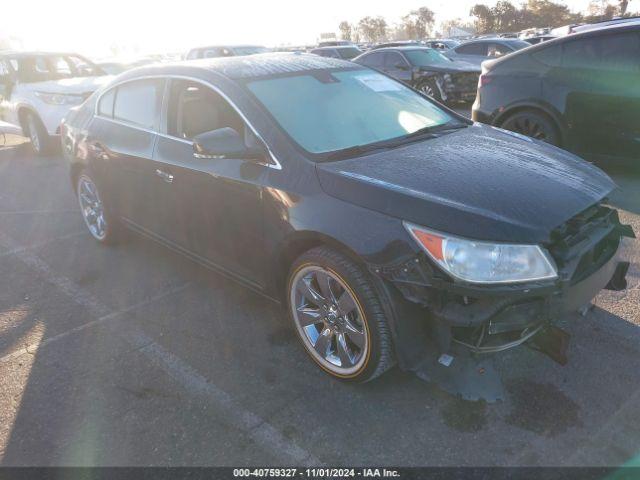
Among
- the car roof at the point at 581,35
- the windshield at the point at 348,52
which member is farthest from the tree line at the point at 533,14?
the car roof at the point at 581,35

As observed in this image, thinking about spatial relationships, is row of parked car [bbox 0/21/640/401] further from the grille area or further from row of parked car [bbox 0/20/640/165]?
row of parked car [bbox 0/20/640/165]

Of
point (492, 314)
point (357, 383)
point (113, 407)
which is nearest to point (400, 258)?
point (492, 314)

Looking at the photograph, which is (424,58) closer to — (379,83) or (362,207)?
(379,83)

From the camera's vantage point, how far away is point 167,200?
363cm

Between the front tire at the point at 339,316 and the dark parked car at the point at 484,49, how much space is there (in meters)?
12.9

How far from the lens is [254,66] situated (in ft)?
11.3

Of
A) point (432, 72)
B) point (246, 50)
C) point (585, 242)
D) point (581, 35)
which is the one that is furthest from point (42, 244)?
point (246, 50)

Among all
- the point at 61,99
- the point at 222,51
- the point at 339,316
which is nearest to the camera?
the point at 339,316

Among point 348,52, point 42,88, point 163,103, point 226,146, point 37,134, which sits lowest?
point 37,134

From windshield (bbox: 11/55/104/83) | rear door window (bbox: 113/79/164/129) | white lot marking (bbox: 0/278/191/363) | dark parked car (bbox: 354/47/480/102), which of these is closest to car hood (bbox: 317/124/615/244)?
rear door window (bbox: 113/79/164/129)

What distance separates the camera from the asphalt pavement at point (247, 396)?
93.2 inches

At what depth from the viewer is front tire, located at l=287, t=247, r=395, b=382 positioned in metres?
2.45

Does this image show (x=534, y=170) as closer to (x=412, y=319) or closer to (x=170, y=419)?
(x=412, y=319)

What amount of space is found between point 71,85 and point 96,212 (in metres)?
4.77
